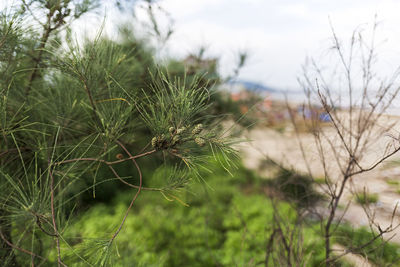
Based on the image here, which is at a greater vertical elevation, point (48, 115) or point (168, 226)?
point (48, 115)

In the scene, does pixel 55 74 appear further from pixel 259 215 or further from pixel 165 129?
pixel 259 215

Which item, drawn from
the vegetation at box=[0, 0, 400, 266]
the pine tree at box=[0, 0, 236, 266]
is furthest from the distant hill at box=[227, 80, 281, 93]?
the pine tree at box=[0, 0, 236, 266]

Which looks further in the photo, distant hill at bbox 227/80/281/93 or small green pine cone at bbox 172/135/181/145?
distant hill at bbox 227/80/281/93

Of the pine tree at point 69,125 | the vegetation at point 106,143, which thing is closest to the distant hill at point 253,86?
the vegetation at point 106,143

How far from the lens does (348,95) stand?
1.04 metres

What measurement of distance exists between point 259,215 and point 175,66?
1.40 meters

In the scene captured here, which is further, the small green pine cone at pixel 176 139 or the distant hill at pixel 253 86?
the distant hill at pixel 253 86

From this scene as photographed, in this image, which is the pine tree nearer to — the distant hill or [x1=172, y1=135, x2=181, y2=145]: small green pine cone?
[x1=172, y1=135, x2=181, y2=145]: small green pine cone

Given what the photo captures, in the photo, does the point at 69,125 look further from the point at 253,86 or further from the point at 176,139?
the point at 253,86

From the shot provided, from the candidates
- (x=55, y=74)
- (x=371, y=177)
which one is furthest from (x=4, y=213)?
(x=371, y=177)

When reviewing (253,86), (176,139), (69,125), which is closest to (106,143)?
(176,139)

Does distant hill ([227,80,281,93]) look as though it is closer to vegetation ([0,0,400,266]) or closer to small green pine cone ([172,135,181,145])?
vegetation ([0,0,400,266])

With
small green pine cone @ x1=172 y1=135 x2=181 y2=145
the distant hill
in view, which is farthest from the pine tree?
the distant hill

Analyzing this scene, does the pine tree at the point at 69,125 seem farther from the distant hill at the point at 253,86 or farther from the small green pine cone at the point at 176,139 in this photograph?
the distant hill at the point at 253,86
